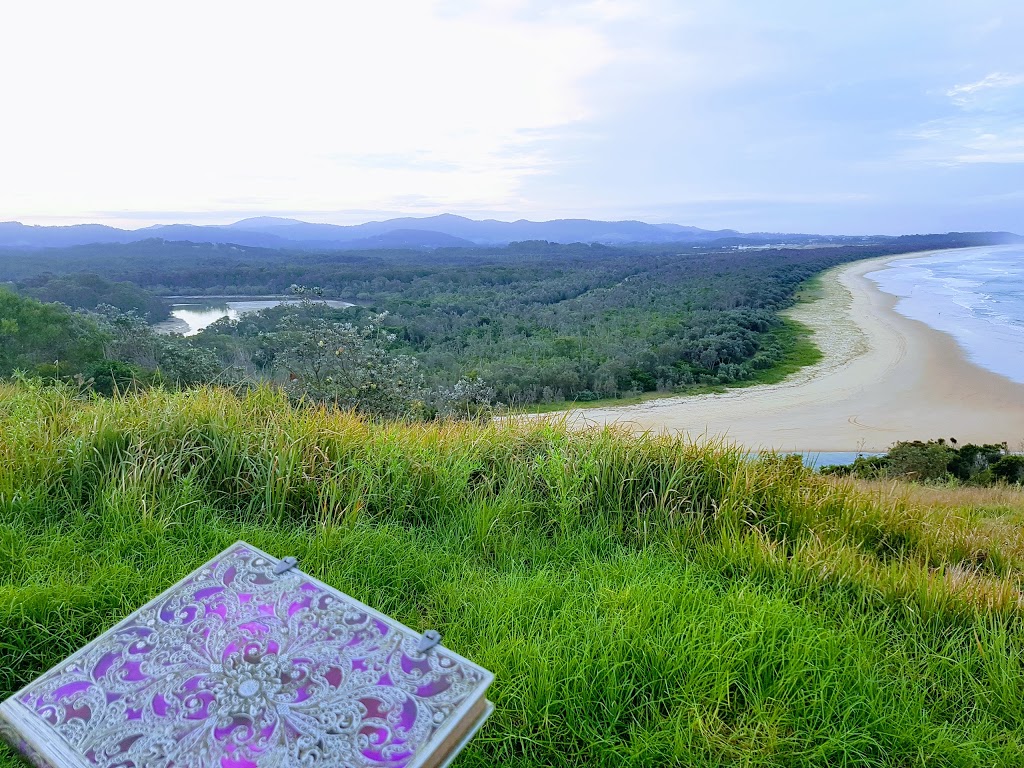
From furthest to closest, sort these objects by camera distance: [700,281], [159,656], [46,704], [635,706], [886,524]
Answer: [700,281] → [886,524] → [635,706] → [159,656] → [46,704]

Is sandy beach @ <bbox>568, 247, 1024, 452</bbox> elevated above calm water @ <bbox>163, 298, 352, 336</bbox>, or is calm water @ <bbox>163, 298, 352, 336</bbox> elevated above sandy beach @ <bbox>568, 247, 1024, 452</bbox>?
calm water @ <bbox>163, 298, 352, 336</bbox>

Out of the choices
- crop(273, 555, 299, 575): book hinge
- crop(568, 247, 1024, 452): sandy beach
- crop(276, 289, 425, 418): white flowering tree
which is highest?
crop(273, 555, 299, 575): book hinge

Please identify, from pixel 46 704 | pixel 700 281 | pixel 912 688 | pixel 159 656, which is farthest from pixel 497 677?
pixel 700 281

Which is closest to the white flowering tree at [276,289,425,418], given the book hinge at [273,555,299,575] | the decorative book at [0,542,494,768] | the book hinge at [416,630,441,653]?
the book hinge at [273,555,299,575]

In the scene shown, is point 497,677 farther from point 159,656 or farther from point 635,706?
point 159,656

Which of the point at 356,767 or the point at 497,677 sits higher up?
the point at 356,767

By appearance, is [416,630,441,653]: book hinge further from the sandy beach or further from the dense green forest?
the sandy beach

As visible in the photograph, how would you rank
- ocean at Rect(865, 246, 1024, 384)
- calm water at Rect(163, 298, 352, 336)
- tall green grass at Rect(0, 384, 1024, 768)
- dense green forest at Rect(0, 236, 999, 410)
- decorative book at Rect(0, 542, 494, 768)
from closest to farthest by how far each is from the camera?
decorative book at Rect(0, 542, 494, 768) < tall green grass at Rect(0, 384, 1024, 768) < dense green forest at Rect(0, 236, 999, 410) < ocean at Rect(865, 246, 1024, 384) < calm water at Rect(163, 298, 352, 336)
